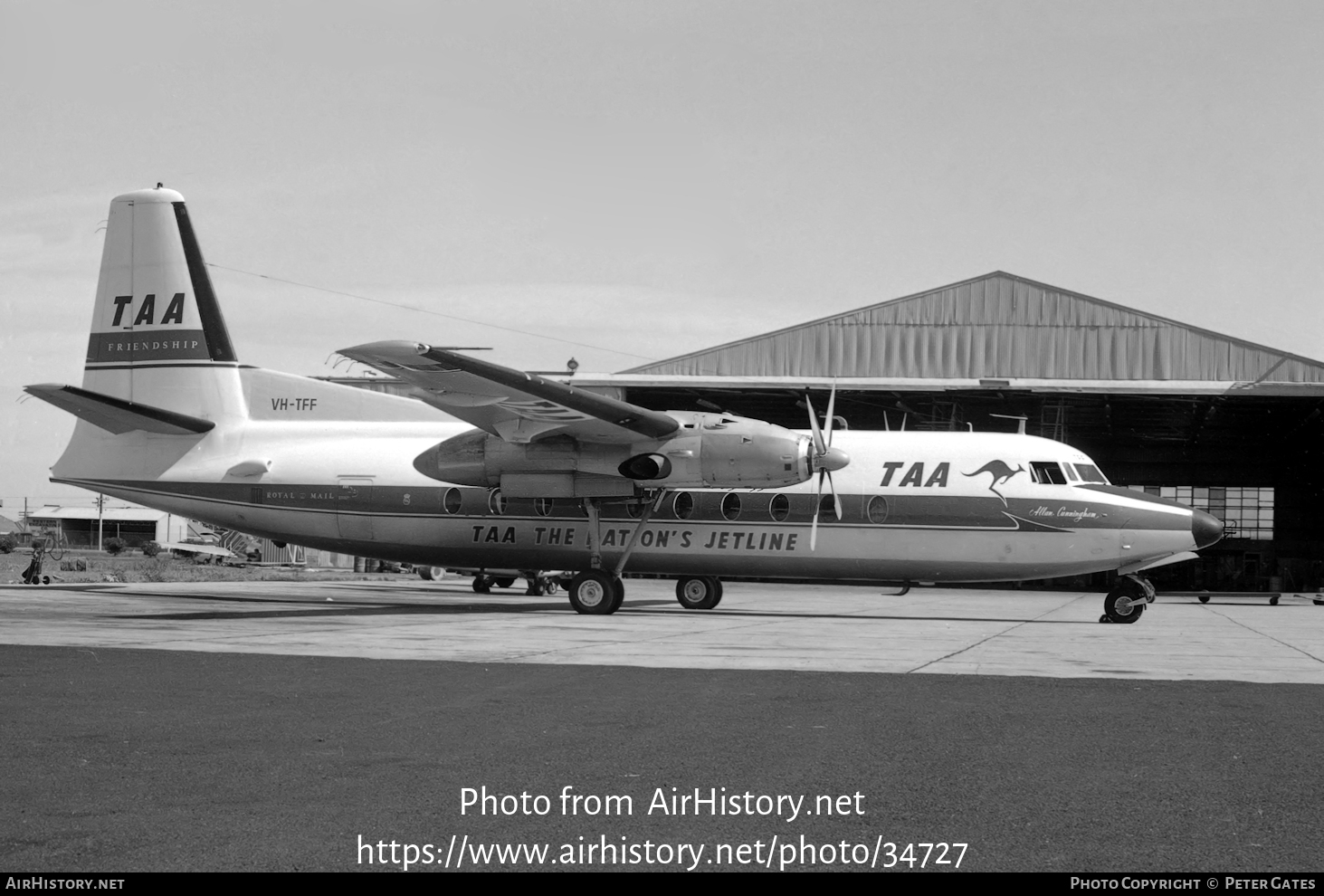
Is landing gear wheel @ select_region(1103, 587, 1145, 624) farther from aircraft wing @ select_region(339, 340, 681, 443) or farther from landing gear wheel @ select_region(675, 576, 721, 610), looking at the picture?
aircraft wing @ select_region(339, 340, 681, 443)

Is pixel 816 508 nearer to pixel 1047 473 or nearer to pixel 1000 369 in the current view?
pixel 1047 473

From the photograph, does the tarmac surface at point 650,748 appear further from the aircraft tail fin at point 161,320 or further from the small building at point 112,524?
the small building at point 112,524

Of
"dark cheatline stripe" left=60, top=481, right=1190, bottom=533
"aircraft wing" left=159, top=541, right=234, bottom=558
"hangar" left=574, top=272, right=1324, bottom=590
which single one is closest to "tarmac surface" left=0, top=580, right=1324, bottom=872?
"dark cheatline stripe" left=60, top=481, right=1190, bottom=533

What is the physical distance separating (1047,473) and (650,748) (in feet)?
55.0

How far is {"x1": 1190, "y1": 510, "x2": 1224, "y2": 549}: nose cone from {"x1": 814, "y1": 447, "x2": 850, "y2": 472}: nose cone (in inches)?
249

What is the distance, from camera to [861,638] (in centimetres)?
1770

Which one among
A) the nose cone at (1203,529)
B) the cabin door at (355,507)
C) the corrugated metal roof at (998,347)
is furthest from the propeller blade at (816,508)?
the corrugated metal roof at (998,347)

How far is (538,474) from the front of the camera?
23.2m

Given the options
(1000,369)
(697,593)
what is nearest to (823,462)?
(697,593)

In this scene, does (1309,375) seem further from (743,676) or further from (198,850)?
(198,850)

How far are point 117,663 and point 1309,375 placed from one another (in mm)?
42286

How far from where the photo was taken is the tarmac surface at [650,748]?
5.66 m

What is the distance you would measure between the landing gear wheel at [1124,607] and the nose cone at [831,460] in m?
5.53
